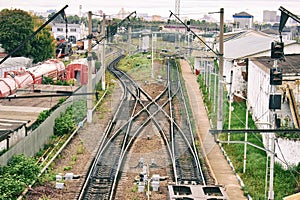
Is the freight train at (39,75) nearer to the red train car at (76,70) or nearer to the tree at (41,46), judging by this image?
the red train car at (76,70)

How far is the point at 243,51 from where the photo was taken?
2966 centimetres

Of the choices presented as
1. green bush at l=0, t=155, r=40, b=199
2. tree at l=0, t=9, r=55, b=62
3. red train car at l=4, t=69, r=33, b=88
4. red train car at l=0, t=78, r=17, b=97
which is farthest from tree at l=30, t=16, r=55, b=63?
green bush at l=0, t=155, r=40, b=199

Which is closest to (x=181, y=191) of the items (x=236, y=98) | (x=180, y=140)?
(x=180, y=140)

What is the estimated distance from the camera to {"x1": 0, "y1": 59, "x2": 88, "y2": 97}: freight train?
24172mm

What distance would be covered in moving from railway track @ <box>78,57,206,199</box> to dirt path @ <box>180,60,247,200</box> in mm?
454

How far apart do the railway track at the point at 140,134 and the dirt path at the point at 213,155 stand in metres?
0.45

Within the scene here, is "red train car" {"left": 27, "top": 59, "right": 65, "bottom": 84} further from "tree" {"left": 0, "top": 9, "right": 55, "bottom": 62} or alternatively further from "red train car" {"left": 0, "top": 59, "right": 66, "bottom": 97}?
"tree" {"left": 0, "top": 9, "right": 55, "bottom": 62}

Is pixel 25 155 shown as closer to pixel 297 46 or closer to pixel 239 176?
pixel 239 176

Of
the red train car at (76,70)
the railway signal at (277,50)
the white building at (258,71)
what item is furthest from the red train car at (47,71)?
the railway signal at (277,50)

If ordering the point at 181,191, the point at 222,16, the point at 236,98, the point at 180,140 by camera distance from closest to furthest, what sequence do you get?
the point at 181,191, the point at 222,16, the point at 180,140, the point at 236,98

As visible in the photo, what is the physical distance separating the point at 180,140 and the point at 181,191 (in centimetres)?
793

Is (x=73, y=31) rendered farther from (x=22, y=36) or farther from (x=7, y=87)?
(x=7, y=87)

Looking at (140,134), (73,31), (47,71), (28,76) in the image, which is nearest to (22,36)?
(47,71)

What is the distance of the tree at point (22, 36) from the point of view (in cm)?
4041
